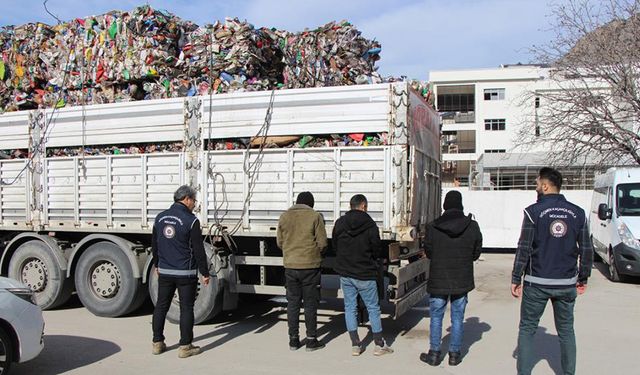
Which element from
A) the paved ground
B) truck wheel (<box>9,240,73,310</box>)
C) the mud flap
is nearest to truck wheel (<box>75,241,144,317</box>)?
the paved ground

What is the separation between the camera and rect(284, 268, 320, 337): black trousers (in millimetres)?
6355

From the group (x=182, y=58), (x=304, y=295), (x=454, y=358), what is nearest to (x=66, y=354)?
(x=304, y=295)

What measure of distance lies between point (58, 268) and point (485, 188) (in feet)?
50.6

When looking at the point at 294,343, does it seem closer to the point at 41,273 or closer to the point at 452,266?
the point at 452,266

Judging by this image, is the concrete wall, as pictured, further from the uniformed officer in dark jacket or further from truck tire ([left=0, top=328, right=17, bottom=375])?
truck tire ([left=0, top=328, right=17, bottom=375])

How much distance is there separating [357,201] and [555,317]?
2306 mm

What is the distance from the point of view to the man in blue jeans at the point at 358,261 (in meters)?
6.07

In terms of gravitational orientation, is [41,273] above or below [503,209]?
below

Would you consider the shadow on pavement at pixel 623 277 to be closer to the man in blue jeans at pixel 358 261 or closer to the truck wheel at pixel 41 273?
the man in blue jeans at pixel 358 261

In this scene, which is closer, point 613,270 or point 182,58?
point 182,58

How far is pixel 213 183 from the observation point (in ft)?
23.9

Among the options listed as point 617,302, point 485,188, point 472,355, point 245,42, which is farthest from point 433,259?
point 485,188

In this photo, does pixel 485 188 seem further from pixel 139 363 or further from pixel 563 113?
pixel 139 363

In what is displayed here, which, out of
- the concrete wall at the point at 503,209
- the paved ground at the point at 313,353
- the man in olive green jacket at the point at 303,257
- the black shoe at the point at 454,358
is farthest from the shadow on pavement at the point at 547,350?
the concrete wall at the point at 503,209
